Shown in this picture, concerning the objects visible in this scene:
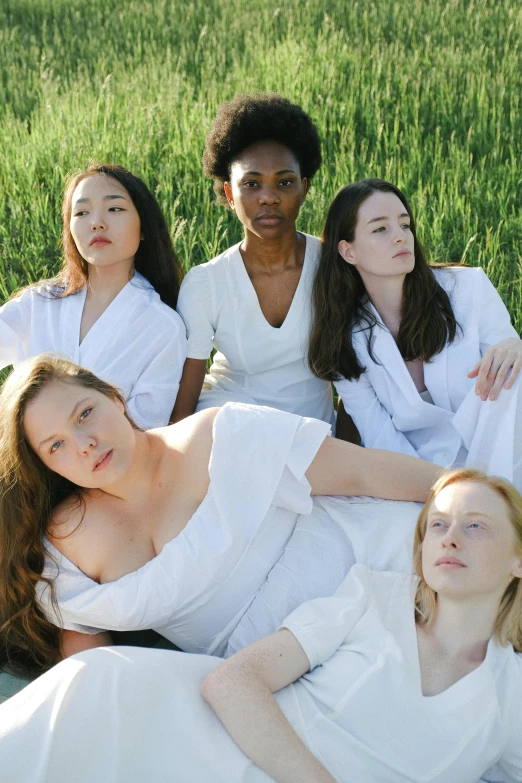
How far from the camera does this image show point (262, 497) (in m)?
2.46

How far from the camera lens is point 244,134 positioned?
358 centimetres

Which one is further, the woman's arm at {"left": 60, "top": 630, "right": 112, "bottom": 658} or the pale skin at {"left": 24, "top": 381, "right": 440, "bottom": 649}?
the woman's arm at {"left": 60, "top": 630, "right": 112, "bottom": 658}

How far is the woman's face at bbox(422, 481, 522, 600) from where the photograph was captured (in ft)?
6.89

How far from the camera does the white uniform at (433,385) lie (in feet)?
10.7

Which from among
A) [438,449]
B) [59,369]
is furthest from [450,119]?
[59,369]

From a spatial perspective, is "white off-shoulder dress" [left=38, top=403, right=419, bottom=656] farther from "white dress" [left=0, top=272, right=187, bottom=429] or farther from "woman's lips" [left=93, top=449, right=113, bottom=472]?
"white dress" [left=0, top=272, right=187, bottom=429]

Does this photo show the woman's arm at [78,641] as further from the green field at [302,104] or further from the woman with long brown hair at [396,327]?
the green field at [302,104]

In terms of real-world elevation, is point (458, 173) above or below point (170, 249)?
above

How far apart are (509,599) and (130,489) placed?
1.01 meters

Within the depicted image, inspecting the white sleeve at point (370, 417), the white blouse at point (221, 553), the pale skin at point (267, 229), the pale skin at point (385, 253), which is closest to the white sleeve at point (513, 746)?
the white blouse at point (221, 553)

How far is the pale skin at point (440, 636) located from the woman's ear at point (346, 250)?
140 centimetres

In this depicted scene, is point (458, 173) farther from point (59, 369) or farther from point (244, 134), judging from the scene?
point (59, 369)

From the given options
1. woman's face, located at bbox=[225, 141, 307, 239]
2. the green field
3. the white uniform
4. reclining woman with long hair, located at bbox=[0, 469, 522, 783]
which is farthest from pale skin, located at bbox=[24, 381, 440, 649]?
the green field

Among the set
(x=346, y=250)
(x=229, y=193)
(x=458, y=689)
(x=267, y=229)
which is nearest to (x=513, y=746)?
(x=458, y=689)
